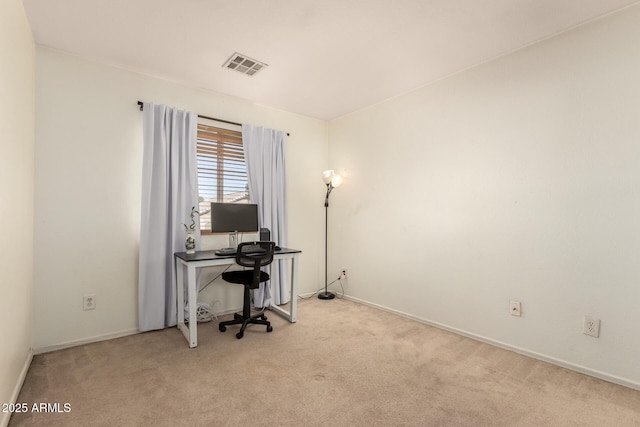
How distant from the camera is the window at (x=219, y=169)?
10.6 ft

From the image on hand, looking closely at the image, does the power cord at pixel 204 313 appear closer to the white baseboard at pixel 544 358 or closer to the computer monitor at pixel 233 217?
the computer monitor at pixel 233 217

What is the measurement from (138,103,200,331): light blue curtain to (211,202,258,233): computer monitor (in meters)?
0.26

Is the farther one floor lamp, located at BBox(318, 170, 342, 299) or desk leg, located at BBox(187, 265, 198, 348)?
floor lamp, located at BBox(318, 170, 342, 299)

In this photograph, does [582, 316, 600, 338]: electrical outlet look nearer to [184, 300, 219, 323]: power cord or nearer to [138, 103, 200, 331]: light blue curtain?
[184, 300, 219, 323]: power cord

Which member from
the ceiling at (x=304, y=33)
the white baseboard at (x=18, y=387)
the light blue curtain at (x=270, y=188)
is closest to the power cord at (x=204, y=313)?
the light blue curtain at (x=270, y=188)

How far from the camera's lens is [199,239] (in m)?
3.09

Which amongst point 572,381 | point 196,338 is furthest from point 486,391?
point 196,338

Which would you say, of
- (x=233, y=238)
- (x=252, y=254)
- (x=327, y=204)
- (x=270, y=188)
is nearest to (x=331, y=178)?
(x=327, y=204)

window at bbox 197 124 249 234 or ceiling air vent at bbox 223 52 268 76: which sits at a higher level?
ceiling air vent at bbox 223 52 268 76

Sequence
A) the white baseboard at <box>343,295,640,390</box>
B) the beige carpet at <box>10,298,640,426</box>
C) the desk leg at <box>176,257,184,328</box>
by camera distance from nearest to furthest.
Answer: the beige carpet at <box>10,298,640,426</box> → the white baseboard at <box>343,295,640,390</box> → the desk leg at <box>176,257,184,328</box>

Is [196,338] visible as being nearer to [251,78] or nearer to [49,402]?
[49,402]

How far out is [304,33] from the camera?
2262mm

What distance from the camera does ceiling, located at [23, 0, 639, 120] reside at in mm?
1982

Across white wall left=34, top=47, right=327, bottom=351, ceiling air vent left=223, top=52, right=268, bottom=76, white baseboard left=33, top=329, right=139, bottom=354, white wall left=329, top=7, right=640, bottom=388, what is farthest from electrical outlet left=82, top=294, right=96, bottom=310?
white wall left=329, top=7, right=640, bottom=388
